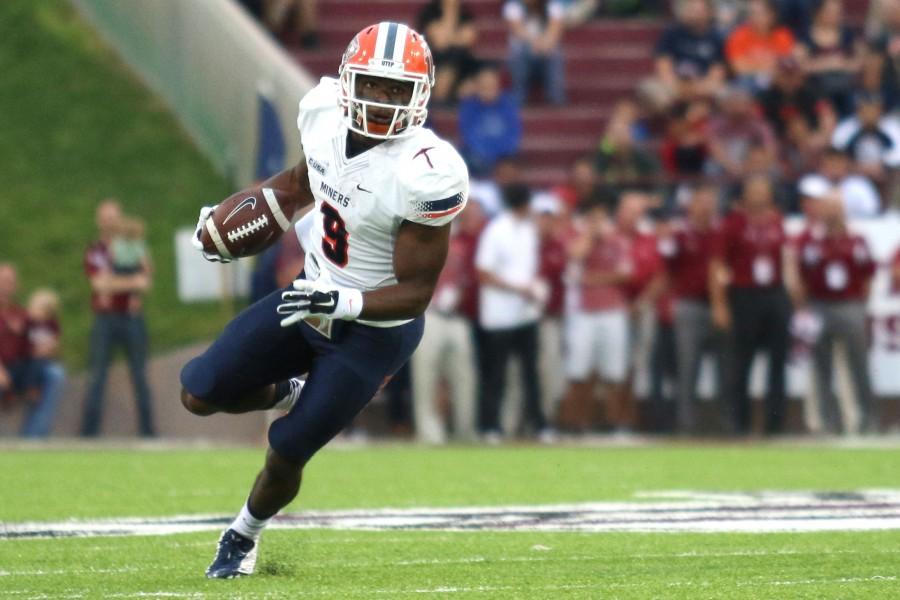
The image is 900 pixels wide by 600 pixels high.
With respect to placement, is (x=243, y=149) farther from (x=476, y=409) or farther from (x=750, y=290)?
(x=750, y=290)

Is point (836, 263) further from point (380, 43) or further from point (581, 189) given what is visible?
point (380, 43)

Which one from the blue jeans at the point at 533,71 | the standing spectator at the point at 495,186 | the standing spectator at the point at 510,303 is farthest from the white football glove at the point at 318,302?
the blue jeans at the point at 533,71

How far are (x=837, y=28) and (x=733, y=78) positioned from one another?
3.52 feet

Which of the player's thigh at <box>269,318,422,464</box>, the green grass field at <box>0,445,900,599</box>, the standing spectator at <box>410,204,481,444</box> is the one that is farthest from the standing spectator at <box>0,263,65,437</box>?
the player's thigh at <box>269,318,422,464</box>

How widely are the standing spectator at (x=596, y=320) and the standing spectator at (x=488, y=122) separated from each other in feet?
4.42

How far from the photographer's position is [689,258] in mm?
12398

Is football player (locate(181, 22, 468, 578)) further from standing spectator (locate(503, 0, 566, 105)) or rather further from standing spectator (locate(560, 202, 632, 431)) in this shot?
standing spectator (locate(503, 0, 566, 105))

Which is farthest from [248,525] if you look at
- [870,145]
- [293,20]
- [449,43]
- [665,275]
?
[293,20]

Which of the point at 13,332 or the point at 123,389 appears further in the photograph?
the point at 123,389

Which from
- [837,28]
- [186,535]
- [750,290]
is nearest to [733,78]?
[837,28]

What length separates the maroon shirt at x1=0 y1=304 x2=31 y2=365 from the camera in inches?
479

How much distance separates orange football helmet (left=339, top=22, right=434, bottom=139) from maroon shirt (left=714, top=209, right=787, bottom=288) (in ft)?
23.3

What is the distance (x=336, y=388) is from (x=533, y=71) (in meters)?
10.3

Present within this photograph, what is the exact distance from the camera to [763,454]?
10938 mm
